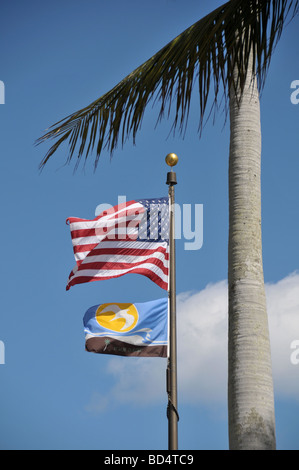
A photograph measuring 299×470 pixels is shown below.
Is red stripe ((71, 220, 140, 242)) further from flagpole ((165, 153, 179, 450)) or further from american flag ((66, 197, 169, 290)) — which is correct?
flagpole ((165, 153, 179, 450))

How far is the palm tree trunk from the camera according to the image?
6.40 m

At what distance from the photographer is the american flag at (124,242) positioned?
1169 cm

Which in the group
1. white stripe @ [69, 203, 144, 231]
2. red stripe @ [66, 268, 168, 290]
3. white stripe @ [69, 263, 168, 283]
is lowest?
red stripe @ [66, 268, 168, 290]

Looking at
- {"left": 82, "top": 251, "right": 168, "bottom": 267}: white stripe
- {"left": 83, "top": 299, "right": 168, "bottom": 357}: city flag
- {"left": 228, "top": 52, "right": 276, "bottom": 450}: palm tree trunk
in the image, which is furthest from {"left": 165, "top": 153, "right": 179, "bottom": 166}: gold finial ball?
{"left": 228, "top": 52, "right": 276, "bottom": 450}: palm tree trunk

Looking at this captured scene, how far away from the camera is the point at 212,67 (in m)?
6.29

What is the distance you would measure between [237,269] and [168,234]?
480cm

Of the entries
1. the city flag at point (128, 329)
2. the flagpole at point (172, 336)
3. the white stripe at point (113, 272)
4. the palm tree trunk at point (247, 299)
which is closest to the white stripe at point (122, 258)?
the white stripe at point (113, 272)

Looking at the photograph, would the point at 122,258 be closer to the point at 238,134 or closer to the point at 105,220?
the point at 105,220

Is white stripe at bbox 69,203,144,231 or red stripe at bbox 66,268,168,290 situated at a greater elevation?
white stripe at bbox 69,203,144,231

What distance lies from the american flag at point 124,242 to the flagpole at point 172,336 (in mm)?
219

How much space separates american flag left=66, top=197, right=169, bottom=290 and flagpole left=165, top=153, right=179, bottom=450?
0.72ft

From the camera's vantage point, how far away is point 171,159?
1217 cm
